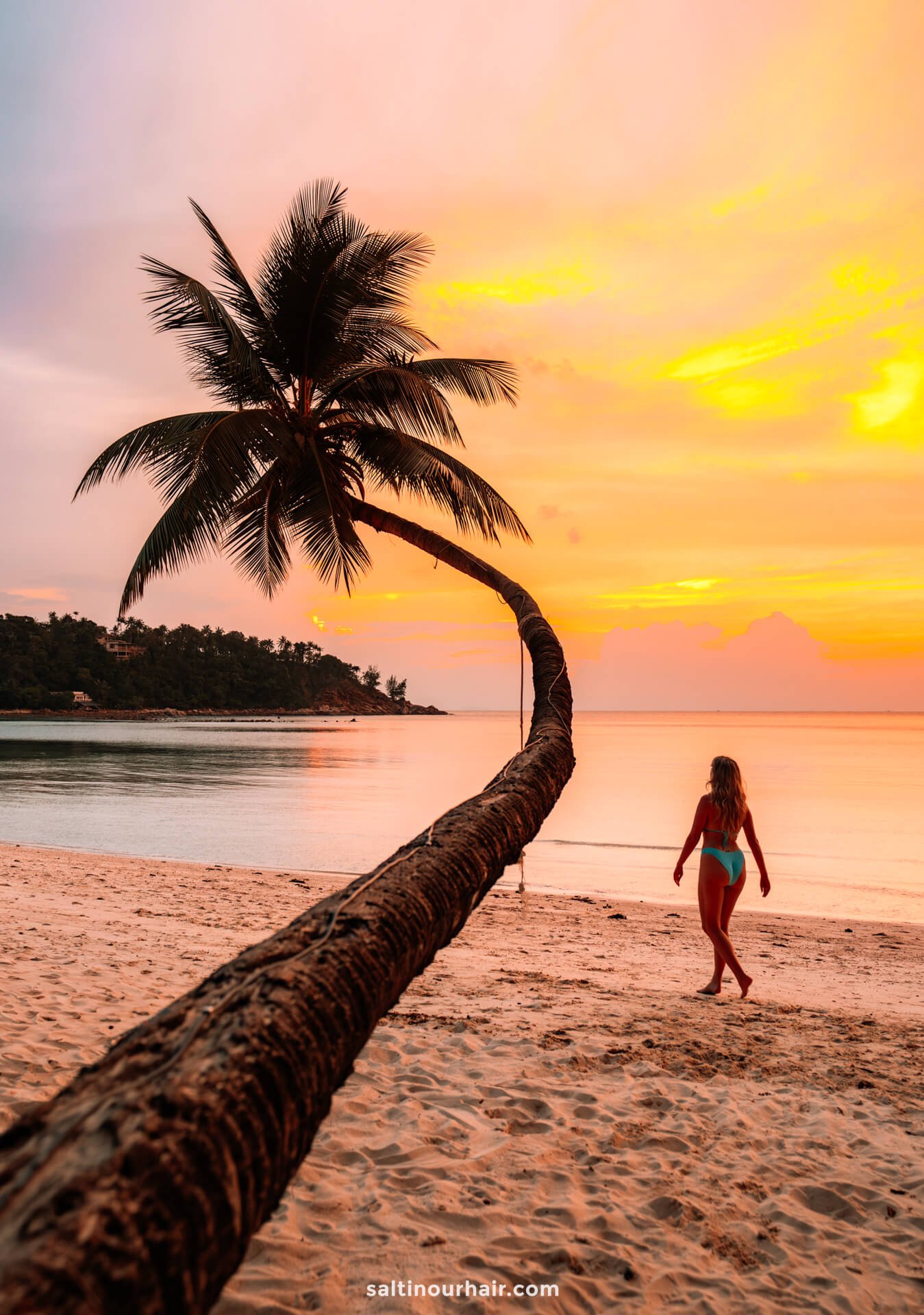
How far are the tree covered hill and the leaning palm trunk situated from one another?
107492 mm

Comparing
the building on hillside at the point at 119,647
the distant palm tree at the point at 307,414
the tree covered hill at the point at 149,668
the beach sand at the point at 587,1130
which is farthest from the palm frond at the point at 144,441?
the building on hillside at the point at 119,647

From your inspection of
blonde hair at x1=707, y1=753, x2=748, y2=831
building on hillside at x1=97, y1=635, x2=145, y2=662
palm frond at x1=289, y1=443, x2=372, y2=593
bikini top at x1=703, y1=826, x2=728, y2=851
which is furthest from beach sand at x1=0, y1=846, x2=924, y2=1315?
building on hillside at x1=97, y1=635, x2=145, y2=662

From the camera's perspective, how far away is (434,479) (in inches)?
305

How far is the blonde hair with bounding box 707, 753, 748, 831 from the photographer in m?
6.07

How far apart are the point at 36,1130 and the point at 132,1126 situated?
175 mm

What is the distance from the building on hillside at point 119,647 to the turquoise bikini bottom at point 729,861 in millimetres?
118666

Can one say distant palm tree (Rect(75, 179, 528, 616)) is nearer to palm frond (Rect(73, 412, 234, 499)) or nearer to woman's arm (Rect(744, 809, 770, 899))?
palm frond (Rect(73, 412, 234, 499))

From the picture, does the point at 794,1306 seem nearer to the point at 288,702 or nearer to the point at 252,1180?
the point at 252,1180

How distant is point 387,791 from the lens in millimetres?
29750

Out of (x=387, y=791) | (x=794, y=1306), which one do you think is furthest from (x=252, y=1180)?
(x=387, y=791)

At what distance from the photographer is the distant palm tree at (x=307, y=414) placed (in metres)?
7.64

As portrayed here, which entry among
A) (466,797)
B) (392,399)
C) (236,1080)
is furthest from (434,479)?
(466,797)

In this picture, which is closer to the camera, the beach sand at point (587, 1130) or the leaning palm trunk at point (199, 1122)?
the leaning palm trunk at point (199, 1122)

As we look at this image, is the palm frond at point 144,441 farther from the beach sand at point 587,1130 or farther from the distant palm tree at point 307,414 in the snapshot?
the beach sand at point 587,1130
